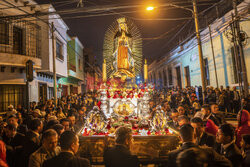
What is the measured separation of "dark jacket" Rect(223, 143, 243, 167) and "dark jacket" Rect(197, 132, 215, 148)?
2.56ft

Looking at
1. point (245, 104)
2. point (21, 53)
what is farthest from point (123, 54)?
point (21, 53)

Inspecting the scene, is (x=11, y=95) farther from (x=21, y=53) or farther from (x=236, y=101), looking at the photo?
(x=236, y=101)

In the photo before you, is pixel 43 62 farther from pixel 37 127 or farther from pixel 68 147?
pixel 68 147

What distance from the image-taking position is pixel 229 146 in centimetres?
254

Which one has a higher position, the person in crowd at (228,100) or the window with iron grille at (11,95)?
the window with iron grille at (11,95)

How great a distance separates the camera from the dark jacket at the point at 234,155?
235 cm

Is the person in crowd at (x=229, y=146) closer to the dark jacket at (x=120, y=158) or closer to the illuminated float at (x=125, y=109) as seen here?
the dark jacket at (x=120, y=158)

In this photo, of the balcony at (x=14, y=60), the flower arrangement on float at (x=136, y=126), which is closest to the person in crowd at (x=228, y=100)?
the flower arrangement on float at (x=136, y=126)

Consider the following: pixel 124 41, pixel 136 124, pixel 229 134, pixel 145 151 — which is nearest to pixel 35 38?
pixel 124 41

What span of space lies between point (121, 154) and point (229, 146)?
1.66 metres

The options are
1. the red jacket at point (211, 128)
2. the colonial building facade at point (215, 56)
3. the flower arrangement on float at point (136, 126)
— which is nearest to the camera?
the red jacket at point (211, 128)

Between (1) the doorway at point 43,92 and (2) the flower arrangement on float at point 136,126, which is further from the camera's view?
(1) the doorway at point 43,92

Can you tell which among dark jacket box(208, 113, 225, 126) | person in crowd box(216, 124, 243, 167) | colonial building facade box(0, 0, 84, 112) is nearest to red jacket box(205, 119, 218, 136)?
dark jacket box(208, 113, 225, 126)

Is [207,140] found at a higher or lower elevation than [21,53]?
lower
